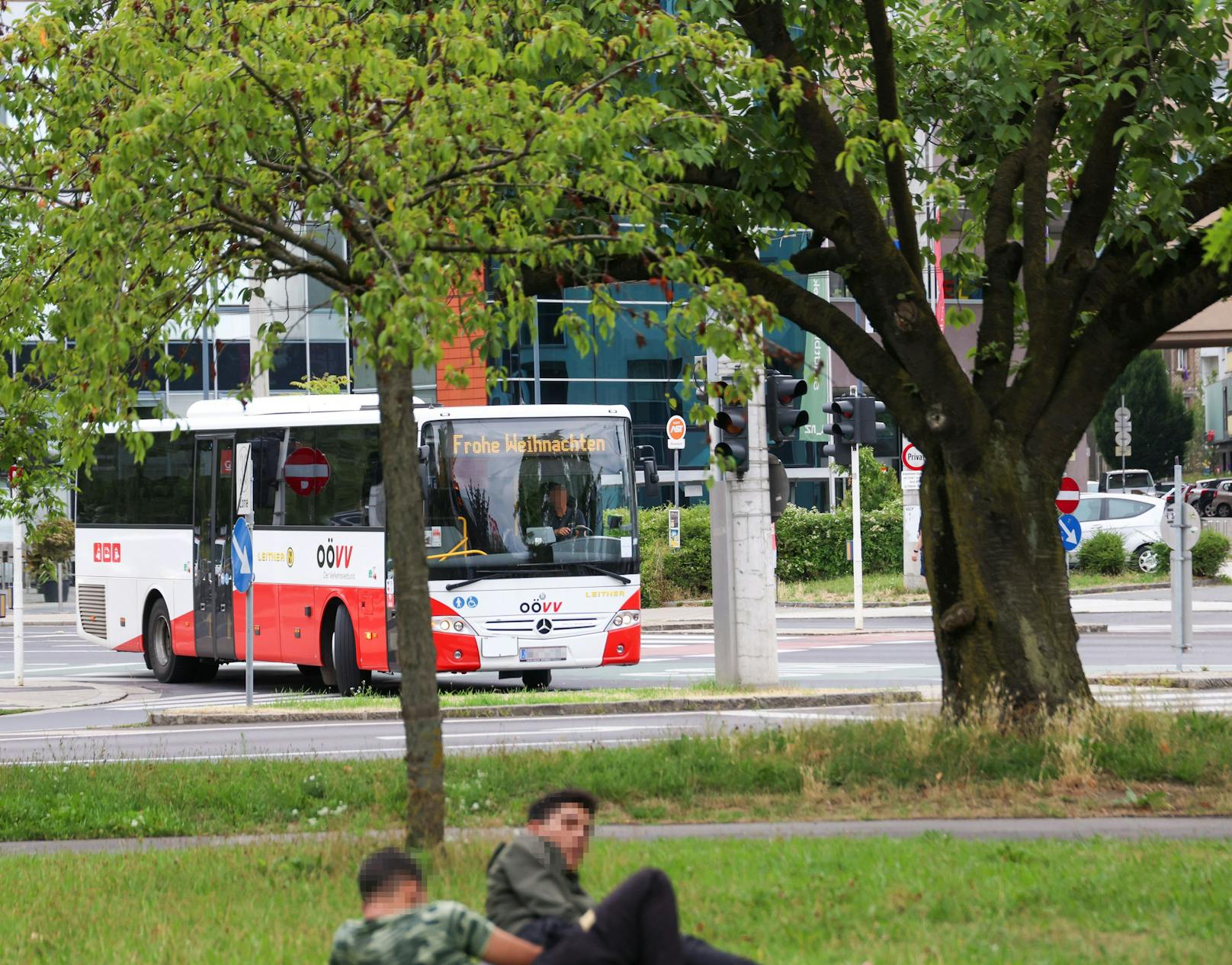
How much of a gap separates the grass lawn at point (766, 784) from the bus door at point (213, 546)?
1194 centimetres

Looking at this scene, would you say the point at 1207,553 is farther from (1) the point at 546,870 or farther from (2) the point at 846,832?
(1) the point at 546,870

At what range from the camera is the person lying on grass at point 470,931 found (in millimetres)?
5570

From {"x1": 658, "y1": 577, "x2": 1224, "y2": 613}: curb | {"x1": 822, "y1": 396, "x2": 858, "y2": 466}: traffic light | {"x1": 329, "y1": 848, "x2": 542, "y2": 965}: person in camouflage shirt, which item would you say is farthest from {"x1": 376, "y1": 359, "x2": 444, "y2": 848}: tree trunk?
{"x1": 658, "y1": 577, "x2": 1224, "y2": 613}: curb

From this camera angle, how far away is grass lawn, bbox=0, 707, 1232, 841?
11523 millimetres

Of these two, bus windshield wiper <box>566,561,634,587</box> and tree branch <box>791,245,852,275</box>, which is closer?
tree branch <box>791,245,852,275</box>

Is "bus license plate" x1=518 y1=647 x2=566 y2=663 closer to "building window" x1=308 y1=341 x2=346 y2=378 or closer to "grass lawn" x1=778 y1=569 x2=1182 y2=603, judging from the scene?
"grass lawn" x1=778 y1=569 x2=1182 y2=603

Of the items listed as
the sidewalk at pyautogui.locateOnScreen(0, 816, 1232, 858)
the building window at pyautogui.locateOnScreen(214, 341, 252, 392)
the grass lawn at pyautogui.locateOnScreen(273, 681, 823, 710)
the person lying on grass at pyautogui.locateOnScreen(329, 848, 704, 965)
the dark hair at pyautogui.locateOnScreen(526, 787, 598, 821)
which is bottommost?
the grass lawn at pyautogui.locateOnScreen(273, 681, 823, 710)

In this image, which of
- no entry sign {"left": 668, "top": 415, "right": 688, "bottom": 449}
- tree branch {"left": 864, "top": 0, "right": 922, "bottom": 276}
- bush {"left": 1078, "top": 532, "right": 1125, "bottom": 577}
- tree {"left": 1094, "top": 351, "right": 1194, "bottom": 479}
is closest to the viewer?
tree branch {"left": 864, "top": 0, "right": 922, "bottom": 276}

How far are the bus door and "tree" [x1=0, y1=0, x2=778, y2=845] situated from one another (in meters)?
14.5

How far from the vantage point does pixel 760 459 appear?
20.3m

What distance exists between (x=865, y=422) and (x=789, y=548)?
574 inches

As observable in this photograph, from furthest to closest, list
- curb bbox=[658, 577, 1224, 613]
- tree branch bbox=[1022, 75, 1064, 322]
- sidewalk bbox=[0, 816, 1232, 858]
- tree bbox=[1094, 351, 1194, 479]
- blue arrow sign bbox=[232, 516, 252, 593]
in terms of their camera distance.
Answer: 1. tree bbox=[1094, 351, 1194, 479]
2. curb bbox=[658, 577, 1224, 613]
3. blue arrow sign bbox=[232, 516, 252, 593]
4. tree branch bbox=[1022, 75, 1064, 322]
5. sidewalk bbox=[0, 816, 1232, 858]

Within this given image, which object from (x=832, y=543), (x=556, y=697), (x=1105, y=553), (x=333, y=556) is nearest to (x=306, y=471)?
(x=333, y=556)

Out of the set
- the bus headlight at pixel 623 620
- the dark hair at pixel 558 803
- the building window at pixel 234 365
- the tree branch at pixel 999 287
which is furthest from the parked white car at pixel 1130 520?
the dark hair at pixel 558 803
